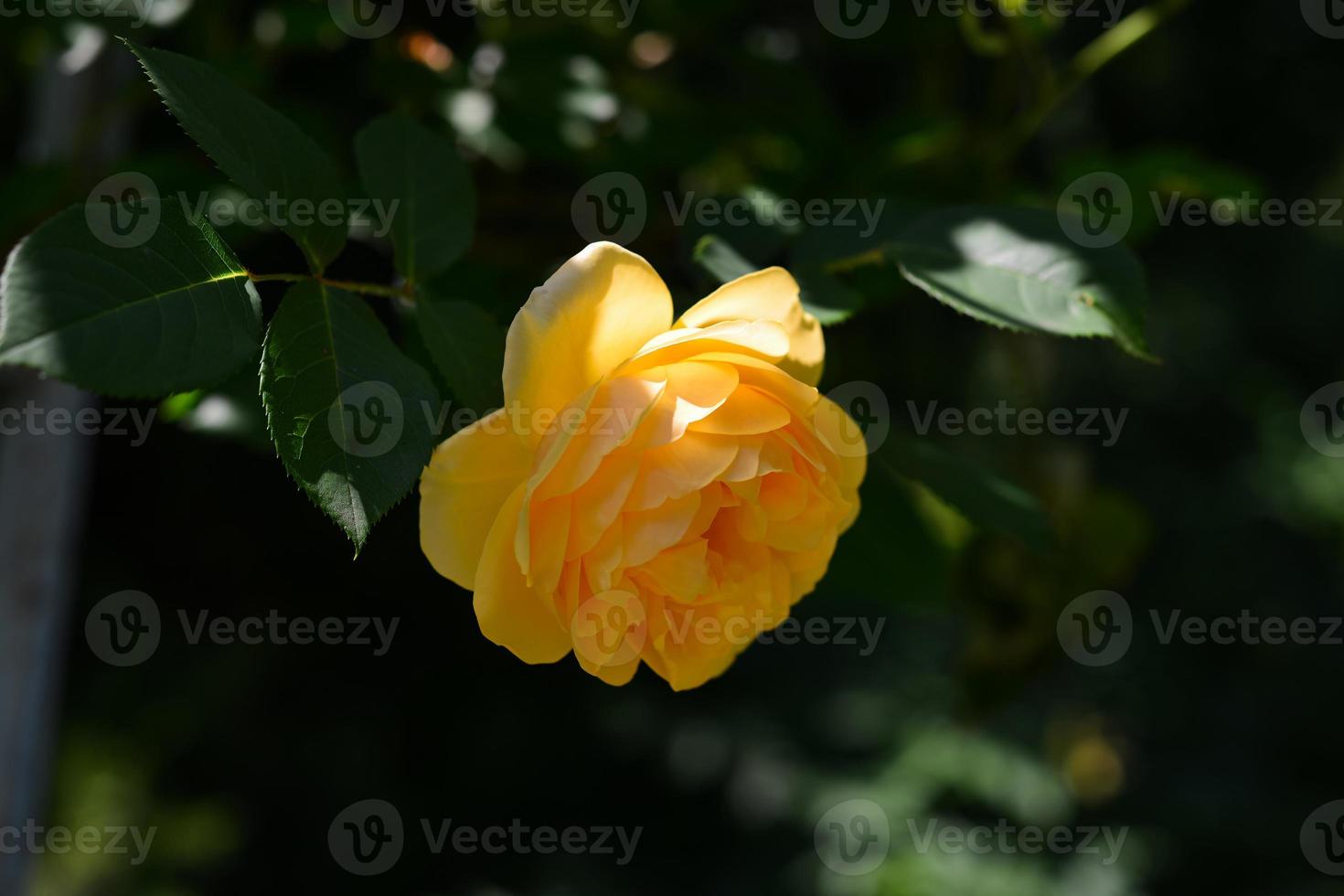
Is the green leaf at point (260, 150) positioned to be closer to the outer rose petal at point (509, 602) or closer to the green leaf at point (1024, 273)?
the outer rose petal at point (509, 602)

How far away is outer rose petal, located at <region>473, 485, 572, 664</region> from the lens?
1.41ft

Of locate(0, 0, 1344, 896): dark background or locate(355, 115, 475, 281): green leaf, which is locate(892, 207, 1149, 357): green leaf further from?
locate(355, 115, 475, 281): green leaf

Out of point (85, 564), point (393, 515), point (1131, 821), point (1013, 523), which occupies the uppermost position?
point (1013, 523)

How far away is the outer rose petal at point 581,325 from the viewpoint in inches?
16.8

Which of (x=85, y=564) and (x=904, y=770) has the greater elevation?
(x=85, y=564)

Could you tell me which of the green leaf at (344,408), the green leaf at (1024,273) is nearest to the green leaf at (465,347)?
the green leaf at (344,408)

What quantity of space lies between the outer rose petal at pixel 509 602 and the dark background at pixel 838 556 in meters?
0.18

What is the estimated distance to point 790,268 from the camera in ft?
1.92

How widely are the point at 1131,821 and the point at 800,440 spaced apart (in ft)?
5.04

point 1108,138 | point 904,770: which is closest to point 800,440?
point 904,770

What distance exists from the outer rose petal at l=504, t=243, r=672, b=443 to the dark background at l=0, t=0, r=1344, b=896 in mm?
137

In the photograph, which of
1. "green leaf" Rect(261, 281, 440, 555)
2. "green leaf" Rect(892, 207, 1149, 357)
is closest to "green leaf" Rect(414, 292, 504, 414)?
"green leaf" Rect(261, 281, 440, 555)

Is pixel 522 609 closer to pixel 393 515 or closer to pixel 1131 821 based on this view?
pixel 393 515

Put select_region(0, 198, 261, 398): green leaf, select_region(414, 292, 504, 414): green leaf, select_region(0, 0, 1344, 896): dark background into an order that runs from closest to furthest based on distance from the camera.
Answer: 1. select_region(0, 198, 261, 398): green leaf
2. select_region(414, 292, 504, 414): green leaf
3. select_region(0, 0, 1344, 896): dark background
